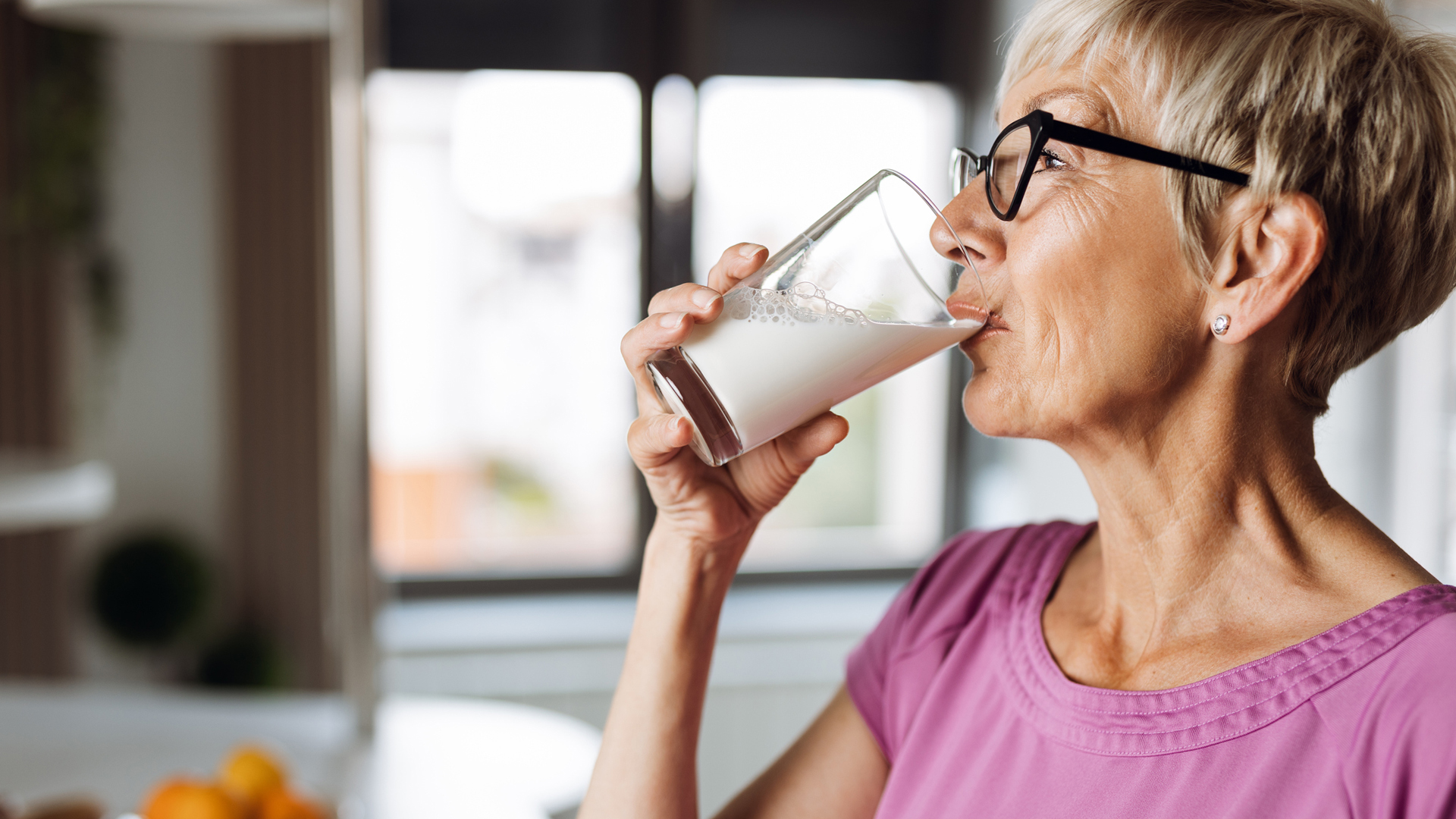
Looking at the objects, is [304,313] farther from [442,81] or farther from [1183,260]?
[1183,260]

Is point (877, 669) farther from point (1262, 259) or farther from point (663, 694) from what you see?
point (1262, 259)

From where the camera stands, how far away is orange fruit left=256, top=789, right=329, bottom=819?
1.23 meters

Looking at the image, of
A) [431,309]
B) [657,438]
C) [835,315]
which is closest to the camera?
[835,315]

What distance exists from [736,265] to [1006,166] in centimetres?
24

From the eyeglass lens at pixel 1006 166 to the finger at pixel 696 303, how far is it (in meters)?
0.25

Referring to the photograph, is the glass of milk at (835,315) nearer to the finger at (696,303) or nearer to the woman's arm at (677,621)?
the finger at (696,303)

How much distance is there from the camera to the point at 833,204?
351 cm

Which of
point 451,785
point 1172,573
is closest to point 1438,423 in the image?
point 1172,573

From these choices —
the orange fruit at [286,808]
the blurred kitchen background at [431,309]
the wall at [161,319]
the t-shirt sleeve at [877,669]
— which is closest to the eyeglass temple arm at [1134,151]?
the t-shirt sleeve at [877,669]

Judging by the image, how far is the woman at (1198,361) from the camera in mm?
828

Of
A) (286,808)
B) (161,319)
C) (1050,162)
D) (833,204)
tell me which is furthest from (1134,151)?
(161,319)

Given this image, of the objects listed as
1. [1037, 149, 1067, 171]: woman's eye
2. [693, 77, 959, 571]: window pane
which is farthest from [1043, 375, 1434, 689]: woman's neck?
[693, 77, 959, 571]: window pane

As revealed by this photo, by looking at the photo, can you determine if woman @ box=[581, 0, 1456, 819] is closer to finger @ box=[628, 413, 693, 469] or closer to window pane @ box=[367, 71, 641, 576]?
finger @ box=[628, 413, 693, 469]

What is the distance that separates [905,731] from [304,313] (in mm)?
2859
